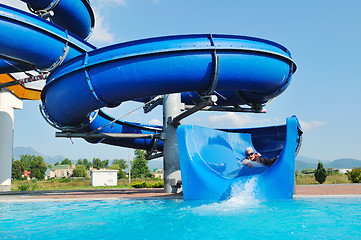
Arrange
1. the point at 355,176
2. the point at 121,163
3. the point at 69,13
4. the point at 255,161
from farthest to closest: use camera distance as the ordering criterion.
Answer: the point at 121,163 < the point at 355,176 < the point at 69,13 < the point at 255,161

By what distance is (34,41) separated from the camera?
954 cm

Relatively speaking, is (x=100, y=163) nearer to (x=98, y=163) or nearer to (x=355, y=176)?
(x=98, y=163)

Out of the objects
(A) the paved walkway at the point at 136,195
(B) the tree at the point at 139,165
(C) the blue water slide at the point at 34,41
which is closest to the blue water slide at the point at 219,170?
(A) the paved walkway at the point at 136,195

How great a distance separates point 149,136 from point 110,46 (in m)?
5.55

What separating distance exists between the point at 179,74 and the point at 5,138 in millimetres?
15927

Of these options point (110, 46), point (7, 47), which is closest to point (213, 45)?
point (110, 46)

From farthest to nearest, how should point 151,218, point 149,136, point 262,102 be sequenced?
point 149,136 → point 262,102 → point 151,218

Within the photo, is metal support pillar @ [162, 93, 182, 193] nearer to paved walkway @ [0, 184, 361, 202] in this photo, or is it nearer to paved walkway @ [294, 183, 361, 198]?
paved walkway @ [0, 184, 361, 202]

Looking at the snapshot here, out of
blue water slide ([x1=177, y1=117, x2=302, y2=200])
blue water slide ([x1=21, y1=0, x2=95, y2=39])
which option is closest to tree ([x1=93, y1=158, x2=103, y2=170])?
blue water slide ([x1=21, y1=0, x2=95, y2=39])

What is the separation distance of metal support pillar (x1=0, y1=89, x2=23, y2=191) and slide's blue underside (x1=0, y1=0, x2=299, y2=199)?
35.0 feet

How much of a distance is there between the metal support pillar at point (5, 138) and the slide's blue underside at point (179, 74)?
1067 centimetres

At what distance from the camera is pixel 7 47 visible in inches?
360

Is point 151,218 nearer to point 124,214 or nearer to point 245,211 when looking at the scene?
point 124,214

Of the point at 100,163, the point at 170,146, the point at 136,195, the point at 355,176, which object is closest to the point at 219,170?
the point at 170,146
